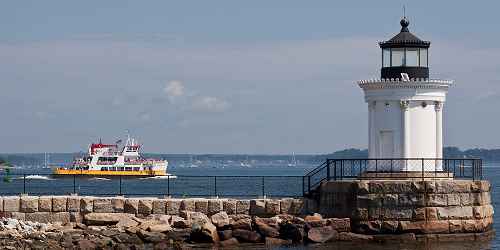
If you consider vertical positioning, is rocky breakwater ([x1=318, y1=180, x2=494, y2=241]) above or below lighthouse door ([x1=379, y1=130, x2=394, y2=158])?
below

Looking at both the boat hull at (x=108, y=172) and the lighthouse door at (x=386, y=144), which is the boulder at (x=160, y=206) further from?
the boat hull at (x=108, y=172)

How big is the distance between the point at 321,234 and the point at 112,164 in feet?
251

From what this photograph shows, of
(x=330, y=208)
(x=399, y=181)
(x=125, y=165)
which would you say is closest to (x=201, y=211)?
(x=330, y=208)

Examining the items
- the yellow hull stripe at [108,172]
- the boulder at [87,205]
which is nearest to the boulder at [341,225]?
the boulder at [87,205]

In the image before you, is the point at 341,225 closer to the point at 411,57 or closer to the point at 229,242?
the point at 229,242

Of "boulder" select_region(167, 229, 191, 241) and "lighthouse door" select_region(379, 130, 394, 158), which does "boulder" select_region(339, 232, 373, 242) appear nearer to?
"lighthouse door" select_region(379, 130, 394, 158)

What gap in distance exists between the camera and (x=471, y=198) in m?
30.5

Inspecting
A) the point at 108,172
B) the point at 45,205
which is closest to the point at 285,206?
the point at 45,205

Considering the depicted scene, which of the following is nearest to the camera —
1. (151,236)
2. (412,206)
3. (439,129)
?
(151,236)

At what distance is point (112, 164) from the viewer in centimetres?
10519

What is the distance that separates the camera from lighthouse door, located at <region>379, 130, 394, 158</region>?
104 feet

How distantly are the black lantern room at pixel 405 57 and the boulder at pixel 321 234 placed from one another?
4849 millimetres

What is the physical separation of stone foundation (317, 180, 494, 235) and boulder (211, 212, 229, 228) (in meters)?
3.29

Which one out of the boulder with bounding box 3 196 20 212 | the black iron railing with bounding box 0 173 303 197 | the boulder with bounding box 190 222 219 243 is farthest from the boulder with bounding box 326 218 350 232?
the black iron railing with bounding box 0 173 303 197
